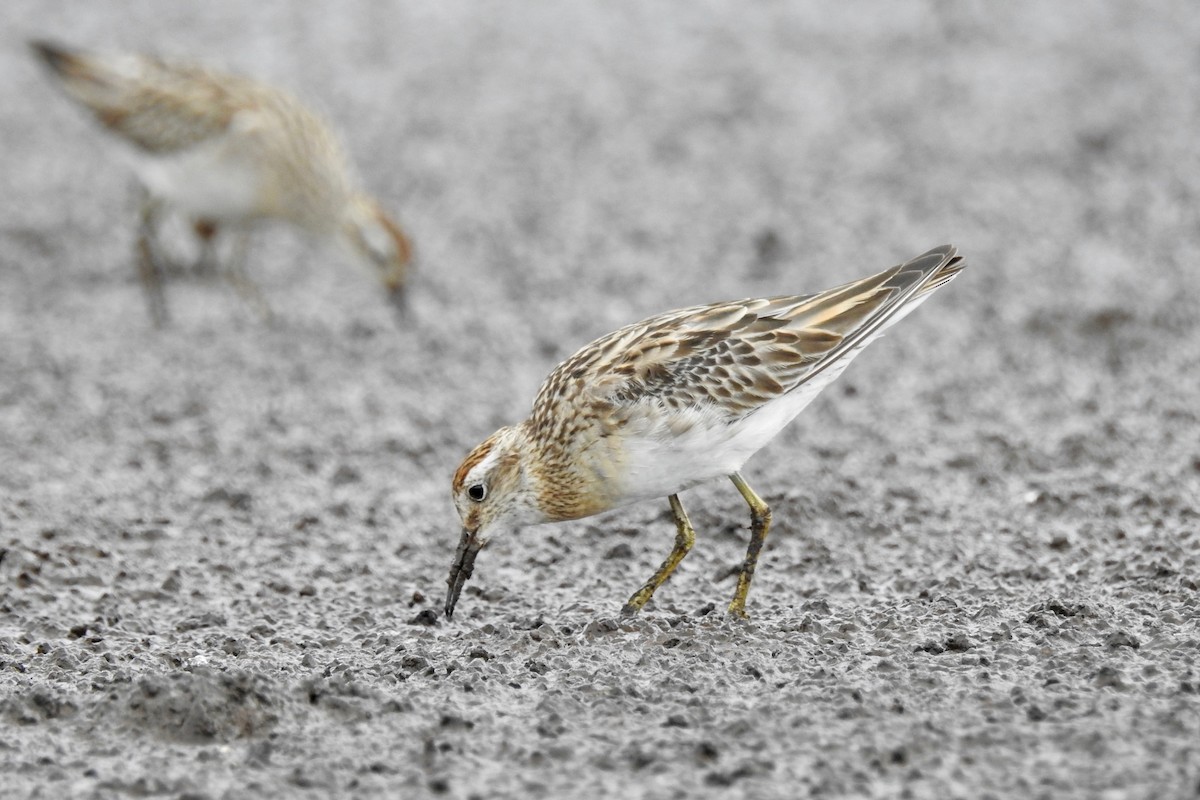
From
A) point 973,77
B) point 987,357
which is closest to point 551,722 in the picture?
point 987,357

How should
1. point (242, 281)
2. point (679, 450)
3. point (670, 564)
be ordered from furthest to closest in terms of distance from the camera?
1. point (242, 281)
2. point (670, 564)
3. point (679, 450)

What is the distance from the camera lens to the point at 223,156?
39.1 ft

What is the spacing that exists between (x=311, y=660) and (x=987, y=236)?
7832mm

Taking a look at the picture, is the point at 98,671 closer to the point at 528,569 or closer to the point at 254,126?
the point at 528,569

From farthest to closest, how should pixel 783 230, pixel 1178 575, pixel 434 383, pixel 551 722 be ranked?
pixel 783 230, pixel 434 383, pixel 1178 575, pixel 551 722

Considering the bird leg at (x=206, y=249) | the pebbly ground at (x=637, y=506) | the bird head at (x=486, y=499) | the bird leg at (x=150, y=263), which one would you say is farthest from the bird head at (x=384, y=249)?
the bird head at (x=486, y=499)

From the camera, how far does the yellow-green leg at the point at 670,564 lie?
688cm

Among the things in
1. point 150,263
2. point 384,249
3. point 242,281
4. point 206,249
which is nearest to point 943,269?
point 384,249

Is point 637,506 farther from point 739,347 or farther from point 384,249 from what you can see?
point 384,249

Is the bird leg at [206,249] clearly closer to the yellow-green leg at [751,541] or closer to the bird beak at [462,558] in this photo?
the bird beak at [462,558]

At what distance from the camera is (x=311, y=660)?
6.34m

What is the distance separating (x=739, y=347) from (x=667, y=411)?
1.56 ft

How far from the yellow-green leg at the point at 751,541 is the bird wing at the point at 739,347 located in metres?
0.37

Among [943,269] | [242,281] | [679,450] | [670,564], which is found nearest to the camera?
[679,450]
